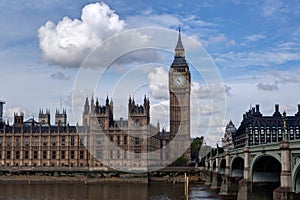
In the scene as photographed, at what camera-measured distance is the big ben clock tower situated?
555 feet

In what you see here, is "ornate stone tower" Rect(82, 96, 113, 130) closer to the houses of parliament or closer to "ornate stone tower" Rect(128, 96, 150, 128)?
the houses of parliament

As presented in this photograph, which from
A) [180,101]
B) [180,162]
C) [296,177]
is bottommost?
[180,162]

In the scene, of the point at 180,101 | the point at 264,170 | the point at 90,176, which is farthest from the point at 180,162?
the point at 264,170

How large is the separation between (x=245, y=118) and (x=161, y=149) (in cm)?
3525

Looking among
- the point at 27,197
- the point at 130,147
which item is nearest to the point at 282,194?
the point at 27,197

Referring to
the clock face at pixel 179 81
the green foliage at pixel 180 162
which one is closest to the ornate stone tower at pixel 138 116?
the green foliage at pixel 180 162

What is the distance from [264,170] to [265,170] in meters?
0.14

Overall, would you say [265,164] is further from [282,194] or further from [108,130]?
[108,130]

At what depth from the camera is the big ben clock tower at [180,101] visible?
169m

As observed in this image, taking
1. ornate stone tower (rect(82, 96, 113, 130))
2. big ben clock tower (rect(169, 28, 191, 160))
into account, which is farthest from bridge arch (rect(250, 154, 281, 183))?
big ben clock tower (rect(169, 28, 191, 160))

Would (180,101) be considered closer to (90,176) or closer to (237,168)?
(90,176)

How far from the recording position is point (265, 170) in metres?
64.5

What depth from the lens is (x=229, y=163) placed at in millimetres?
81688

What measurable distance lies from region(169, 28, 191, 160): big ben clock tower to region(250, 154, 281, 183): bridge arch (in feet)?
335
